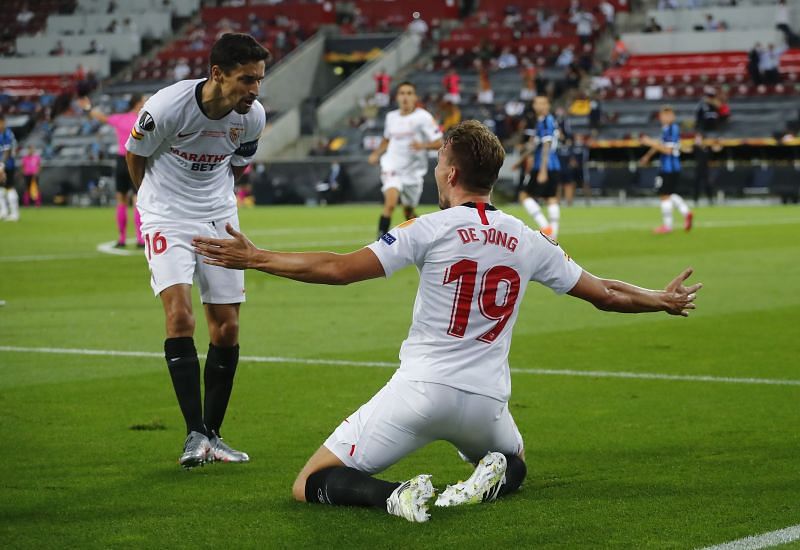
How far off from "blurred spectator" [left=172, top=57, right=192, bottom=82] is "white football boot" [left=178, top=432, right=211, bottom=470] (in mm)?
50599

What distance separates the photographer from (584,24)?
51.9 metres

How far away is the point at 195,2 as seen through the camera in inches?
2473

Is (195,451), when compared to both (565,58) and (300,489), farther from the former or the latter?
(565,58)

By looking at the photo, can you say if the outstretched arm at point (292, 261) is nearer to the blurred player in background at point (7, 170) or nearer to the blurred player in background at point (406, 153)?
the blurred player in background at point (406, 153)

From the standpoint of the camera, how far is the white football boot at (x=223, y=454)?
6835 mm

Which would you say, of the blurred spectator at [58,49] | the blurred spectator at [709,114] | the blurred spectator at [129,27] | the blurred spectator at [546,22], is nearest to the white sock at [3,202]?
the blurred spectator at [709,114]

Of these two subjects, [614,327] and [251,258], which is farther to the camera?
[614,327]

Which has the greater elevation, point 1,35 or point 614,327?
point 1,35

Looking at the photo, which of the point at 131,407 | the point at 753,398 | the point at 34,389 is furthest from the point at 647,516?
the point at 34,389

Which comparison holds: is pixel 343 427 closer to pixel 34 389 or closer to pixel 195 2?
pixel 34 389

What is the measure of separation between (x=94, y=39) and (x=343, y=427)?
190 feet

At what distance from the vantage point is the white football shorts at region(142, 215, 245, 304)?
7.08 meters

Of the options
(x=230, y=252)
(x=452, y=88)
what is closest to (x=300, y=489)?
(x=230, y=252)

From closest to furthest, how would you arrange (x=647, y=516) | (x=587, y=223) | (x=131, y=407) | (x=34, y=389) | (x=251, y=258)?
(x=251, y=258) < (x=647, y=516) < (x=131, y=407) < (x=34, y=389) < (x=587, y=223)
